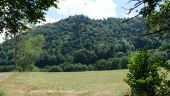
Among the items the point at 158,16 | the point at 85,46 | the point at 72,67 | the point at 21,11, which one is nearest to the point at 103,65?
the point at 72,67

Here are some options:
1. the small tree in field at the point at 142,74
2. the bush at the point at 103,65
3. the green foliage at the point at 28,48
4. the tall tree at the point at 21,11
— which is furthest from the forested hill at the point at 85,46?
the tall tree at the point at 21,11

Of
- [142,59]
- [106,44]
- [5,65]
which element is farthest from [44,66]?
[142,59]

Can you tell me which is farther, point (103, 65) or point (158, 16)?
point (103, 65)

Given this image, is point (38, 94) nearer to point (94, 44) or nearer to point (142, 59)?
point (142, 59)

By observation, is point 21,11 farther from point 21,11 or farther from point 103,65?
point 103,65

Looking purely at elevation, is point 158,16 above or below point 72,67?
below

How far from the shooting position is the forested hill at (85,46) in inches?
5079

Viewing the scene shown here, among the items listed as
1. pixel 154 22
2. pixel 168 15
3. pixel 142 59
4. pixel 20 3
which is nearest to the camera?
pixel 168 15

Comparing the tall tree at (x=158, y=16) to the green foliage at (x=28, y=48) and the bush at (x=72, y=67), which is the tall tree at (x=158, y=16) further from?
the bush at (x=72, y=67)

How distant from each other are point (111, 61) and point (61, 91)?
78.6m

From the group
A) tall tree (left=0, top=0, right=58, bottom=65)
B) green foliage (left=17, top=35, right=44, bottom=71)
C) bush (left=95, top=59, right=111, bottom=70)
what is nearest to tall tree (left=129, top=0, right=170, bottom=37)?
tall tree (left=0, top=0, right=58, bottom=65)

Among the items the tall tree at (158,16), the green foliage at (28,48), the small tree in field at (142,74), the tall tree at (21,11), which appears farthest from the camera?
the green foliage at (28,48)

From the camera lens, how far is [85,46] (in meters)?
147

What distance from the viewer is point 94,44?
147 meters
